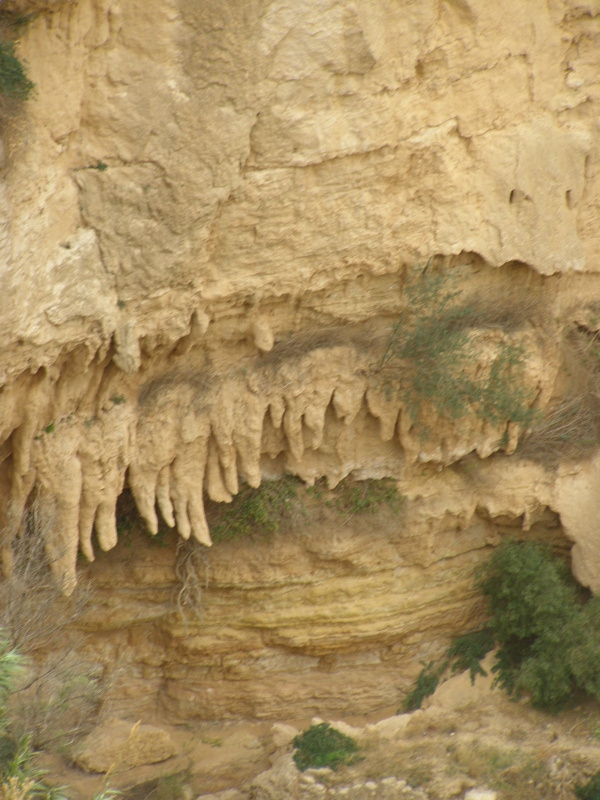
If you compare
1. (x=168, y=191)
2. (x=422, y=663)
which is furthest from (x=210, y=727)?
(x=168, y=191)

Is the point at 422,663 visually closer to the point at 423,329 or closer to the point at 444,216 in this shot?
the point at 423,329

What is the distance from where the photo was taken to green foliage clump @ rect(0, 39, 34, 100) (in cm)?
722

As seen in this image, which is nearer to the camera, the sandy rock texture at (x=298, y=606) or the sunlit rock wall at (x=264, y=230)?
the sunlit rock wall at (x=264, y=230)

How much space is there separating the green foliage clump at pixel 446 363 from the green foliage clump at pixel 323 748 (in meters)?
3.70

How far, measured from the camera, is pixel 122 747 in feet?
34.3

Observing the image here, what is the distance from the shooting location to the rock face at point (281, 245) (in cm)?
794

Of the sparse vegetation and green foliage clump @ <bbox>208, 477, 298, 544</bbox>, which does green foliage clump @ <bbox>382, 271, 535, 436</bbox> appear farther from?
the sparse vegetation

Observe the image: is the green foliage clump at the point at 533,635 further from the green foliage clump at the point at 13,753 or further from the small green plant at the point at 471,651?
the green foliage clump at the point at 13,753

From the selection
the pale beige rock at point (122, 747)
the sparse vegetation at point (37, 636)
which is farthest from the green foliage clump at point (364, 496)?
the pale beige rock at point (122, 747)

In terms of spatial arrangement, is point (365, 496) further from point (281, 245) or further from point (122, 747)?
point (122, 747)

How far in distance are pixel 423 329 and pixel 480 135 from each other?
86.0 inches

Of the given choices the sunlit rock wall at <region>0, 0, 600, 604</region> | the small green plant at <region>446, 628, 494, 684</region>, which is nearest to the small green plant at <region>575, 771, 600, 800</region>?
Result: the small green plant at <region>446, 628, 494, 684</region>

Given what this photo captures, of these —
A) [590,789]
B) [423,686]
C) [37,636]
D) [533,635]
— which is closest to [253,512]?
[37,636]

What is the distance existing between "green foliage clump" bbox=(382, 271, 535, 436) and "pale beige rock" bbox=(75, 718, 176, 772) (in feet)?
16.0
